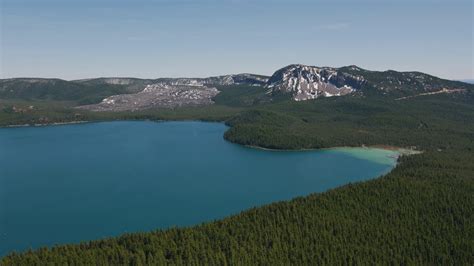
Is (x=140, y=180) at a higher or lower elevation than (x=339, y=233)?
lower

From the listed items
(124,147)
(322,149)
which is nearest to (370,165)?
(322,149)

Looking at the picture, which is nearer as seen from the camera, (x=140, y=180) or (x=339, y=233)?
(x=339, y=233)

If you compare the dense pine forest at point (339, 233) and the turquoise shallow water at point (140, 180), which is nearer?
the dense pine forest at point (339, 233)

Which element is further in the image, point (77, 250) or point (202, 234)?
point (202, 234)

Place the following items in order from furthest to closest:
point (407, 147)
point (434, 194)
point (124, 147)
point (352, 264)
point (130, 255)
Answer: point (124, 147)
point (407, 147)
point (434, 194)
point (352, 264)
point (130, 255)

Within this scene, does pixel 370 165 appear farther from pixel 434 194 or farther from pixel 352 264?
pixel 352 264

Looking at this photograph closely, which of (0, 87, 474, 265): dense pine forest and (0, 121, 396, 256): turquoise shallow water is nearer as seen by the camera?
(0, 87, 474, 265): dense pine forest

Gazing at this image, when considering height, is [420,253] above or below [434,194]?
below

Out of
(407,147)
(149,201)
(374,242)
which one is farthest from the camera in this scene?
(407,147)
